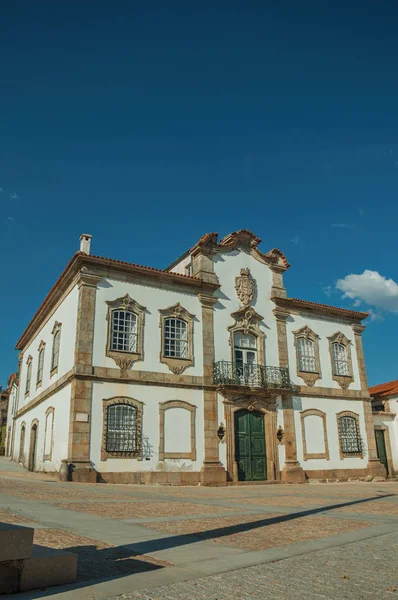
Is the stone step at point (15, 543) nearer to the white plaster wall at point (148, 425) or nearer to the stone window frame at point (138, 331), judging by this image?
the white plaster wall at point (148, 425)

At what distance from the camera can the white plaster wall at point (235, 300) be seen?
68.0 ft

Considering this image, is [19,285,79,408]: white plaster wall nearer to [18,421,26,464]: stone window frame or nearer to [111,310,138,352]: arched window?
[18,421,26,464]: stone window frame

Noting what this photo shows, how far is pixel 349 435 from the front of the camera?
2327 centimetres

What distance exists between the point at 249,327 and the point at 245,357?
1294 mm

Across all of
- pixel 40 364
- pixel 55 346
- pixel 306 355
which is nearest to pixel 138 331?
pixel 55 346

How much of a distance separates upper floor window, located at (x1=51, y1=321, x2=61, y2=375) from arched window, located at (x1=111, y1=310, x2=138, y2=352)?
11.1 ft

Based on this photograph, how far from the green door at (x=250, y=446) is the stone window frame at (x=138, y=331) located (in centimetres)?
488

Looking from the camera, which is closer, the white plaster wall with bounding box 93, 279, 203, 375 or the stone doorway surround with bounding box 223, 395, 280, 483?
the white plaster wall with bounding box 93, 279, 203, 375

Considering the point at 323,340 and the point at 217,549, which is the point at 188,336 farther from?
the point at 217,549

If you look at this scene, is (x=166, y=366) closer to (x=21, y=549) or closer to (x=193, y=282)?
(x=193, y=282)

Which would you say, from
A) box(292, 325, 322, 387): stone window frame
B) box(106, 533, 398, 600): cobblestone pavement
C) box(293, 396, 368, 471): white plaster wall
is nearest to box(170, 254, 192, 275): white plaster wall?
box(292, 325, 322, 387): stone window frame

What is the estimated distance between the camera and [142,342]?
18656 millimetres

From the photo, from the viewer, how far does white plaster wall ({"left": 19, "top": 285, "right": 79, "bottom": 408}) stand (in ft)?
60.5

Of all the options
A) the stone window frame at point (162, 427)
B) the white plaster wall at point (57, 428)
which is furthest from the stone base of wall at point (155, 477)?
the white plaster wall at point (57, 428)
